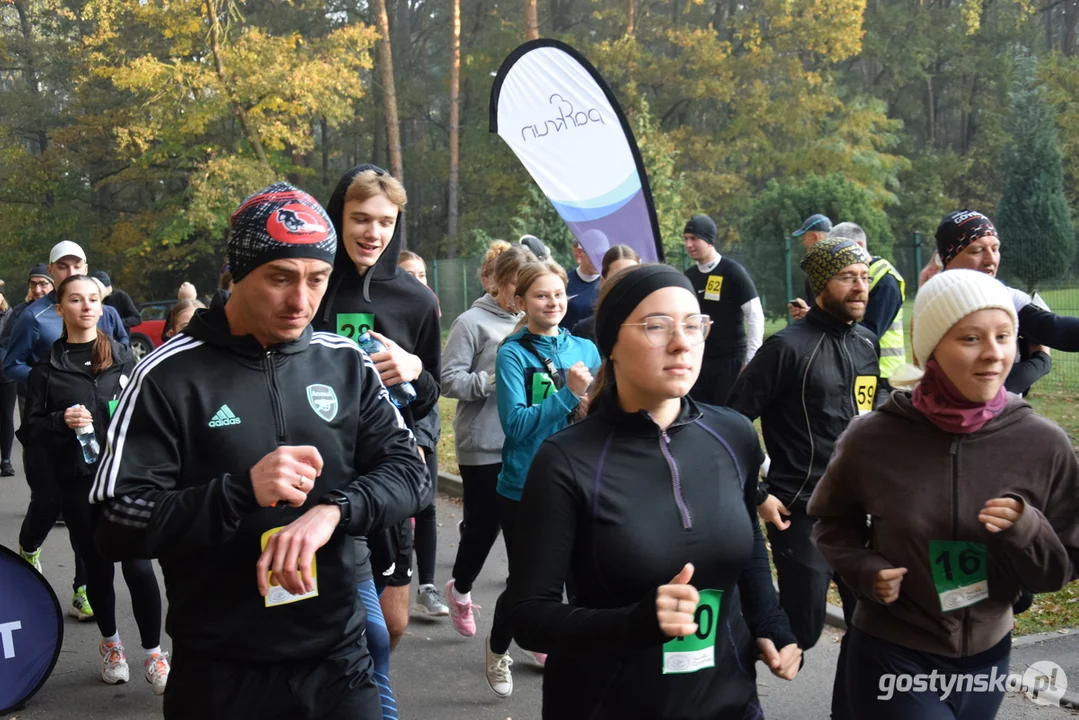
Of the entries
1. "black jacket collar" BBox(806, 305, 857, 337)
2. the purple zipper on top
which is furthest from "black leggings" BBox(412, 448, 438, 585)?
the purple zipper on top

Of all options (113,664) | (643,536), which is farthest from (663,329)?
(113,664)

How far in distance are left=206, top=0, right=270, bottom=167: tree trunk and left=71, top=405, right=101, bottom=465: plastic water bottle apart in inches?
902

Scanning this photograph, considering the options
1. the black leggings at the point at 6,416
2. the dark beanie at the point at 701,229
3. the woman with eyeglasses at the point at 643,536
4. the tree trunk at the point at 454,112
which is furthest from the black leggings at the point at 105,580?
the tree trunk at the point at 454,112

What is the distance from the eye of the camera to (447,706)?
5402mm

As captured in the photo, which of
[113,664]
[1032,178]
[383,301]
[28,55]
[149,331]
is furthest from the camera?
[28,55]

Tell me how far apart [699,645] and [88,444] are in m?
4.30

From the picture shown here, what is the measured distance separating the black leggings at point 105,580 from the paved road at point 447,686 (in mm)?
337

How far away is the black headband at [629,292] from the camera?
9.04ft

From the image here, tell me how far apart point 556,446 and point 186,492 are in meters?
0.90

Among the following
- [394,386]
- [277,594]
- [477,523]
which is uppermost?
[394,386]

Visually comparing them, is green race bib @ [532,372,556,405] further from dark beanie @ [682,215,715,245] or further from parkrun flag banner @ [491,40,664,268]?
dark beanie @ [682,215,715,245]

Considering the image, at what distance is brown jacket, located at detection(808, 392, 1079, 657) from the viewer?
3.05 m

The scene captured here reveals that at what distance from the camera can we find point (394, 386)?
13.7 feet

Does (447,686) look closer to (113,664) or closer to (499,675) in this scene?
(499,675)
